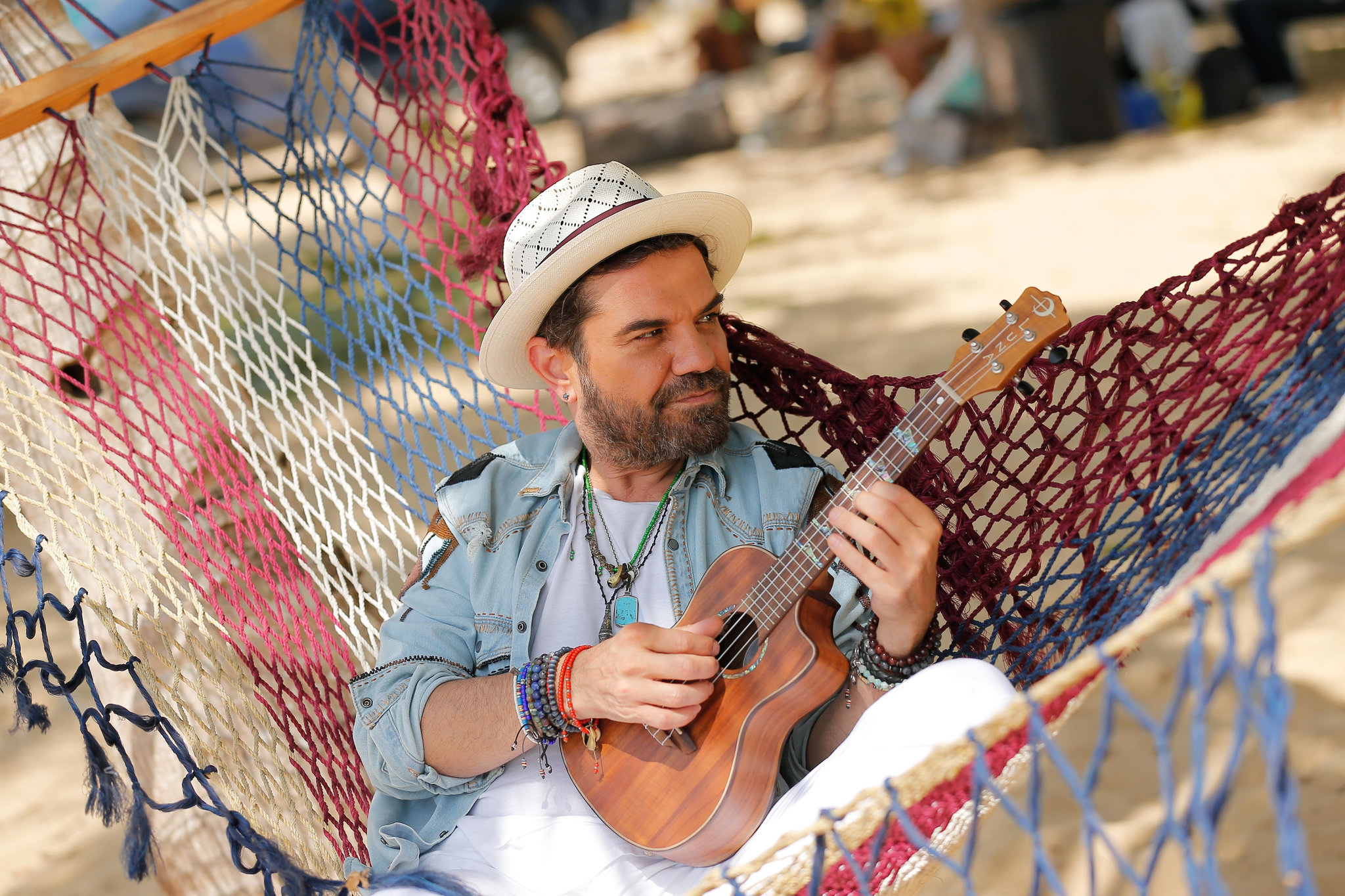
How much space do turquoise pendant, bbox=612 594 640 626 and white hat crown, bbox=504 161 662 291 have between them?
1.64ft

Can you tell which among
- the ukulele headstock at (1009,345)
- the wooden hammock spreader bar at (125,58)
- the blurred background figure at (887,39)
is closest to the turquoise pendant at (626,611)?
the ukulele headstock at (1009,345)

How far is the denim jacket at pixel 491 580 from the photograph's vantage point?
157 centimetres

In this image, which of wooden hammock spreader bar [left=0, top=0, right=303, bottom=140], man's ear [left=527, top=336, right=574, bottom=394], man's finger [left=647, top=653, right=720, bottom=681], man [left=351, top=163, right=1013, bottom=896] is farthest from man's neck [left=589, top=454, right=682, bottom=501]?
wooden hammock spreader bar [left=0, top=0, right=303, bottom=140]

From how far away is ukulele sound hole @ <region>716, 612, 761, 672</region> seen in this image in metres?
1.53

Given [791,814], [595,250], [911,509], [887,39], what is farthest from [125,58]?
[887,39]

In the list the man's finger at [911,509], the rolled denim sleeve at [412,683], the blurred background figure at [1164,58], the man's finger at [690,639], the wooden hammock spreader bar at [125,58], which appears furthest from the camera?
the blurred background figure at [1164,58]

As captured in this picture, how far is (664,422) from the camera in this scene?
5.34 feet

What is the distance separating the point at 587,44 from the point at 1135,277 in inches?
491

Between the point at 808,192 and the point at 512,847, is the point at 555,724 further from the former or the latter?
the point at 808,192

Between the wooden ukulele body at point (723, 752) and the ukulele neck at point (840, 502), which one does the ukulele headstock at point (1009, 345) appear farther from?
the wooden ukulele body at point (723, 752)

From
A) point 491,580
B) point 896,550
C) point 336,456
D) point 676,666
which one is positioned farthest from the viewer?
point 336,456

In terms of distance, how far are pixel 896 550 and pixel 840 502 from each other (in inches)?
6.3

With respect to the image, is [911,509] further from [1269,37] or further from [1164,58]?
[1269,37]

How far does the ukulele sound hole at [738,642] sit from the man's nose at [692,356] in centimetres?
35
